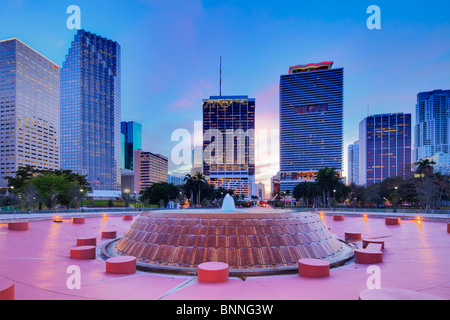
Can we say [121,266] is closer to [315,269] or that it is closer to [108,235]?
[315,269]

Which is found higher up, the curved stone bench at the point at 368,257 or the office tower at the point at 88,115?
the office tower at the point at 88,115

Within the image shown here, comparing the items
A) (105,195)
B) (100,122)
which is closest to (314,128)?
(105,195)

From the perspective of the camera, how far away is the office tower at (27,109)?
440 feet

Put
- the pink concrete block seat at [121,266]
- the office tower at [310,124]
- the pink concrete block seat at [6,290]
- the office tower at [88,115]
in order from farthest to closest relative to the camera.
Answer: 1. the office tower at [310,124]
2. the office tower at [88,115]
3. the pink concrete block seat at [121,266]
4. the pink concrete block seat at [6,290]

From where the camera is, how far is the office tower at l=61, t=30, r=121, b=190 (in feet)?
498

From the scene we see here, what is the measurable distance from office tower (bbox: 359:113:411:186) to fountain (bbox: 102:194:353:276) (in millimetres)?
200689

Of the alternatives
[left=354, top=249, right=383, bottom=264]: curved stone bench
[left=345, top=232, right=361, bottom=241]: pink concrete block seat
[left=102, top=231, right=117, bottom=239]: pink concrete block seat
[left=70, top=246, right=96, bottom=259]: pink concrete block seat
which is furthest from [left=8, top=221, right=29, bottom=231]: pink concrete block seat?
[left=345, top=232, right=361, bottom=241]: pink concrete block seat

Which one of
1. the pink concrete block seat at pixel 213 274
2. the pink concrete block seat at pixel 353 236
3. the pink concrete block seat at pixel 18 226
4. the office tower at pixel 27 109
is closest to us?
the pink concrete block seat at pixel 213 274

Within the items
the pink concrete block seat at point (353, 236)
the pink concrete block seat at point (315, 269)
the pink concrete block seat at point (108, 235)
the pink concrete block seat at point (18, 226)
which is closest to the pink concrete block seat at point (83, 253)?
the pink concrete block seat at point (108, 235)

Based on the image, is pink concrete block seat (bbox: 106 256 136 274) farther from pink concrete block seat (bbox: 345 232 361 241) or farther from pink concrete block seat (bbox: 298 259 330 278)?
pink concrete block seat (bbox: 345 232 361 241)

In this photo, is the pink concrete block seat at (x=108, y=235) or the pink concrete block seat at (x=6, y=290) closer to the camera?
the pink concrete block seat at (x=6, y=290)

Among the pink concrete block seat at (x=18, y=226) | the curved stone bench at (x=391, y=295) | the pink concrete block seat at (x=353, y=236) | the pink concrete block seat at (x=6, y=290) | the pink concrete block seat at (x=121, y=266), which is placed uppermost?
the curved stone bench at (x=391, y=295)

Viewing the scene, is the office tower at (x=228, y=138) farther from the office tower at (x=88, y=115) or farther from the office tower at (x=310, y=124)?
the office tower at (x=88, y=115)
